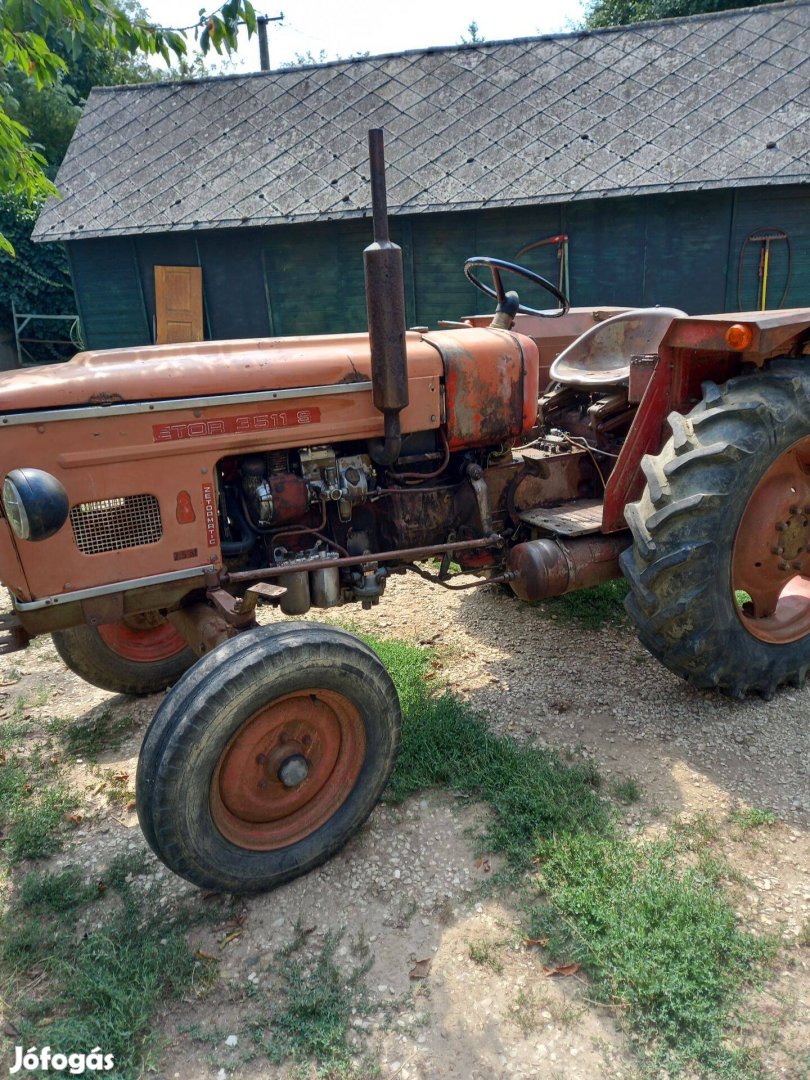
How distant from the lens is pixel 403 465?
3.03 metres

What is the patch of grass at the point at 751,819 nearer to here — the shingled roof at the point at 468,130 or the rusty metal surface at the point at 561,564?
the rusty metal surface at the point at 561,564

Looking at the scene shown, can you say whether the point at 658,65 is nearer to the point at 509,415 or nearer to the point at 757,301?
the point at 757,301

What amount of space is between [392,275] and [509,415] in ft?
2.82

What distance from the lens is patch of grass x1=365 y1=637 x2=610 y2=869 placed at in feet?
7.95

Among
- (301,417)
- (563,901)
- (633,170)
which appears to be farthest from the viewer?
(633,170)

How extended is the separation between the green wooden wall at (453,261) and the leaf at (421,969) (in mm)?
7703

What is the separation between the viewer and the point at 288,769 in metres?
2.25

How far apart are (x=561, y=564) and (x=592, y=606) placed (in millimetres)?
1046

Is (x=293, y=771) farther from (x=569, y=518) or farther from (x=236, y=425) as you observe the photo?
(x=569, y=518)

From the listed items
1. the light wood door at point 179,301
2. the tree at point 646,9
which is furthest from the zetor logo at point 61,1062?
the tree at point 646,9

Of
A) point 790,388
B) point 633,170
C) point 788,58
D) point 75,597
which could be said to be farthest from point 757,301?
point 75,597

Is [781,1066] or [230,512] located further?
[230,512]

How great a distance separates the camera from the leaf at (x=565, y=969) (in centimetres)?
196

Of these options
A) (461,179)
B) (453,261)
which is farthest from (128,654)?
(461,179)
